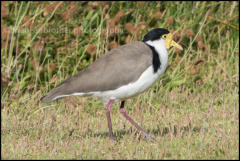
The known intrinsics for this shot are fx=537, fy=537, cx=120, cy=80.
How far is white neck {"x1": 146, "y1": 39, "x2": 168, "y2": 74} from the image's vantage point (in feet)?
21.3

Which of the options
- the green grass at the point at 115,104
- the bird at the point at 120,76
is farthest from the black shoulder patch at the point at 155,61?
the green grass at the point at 115,104

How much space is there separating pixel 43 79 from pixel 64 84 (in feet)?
7.57

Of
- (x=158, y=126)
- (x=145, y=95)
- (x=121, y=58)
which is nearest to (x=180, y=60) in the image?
(x=145, y=95)

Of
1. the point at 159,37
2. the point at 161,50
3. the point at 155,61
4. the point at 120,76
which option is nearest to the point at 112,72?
the point at 120,76

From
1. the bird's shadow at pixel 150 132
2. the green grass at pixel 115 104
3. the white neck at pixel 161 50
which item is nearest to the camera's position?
the green grass at pixel 115 104

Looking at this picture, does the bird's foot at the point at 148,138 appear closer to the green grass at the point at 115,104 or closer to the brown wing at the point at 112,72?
the green grass at the point at 115,104

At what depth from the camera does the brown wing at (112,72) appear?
634 cm

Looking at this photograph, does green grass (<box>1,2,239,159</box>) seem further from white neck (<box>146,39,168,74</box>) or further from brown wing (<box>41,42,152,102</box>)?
white neck (<box>146,39,168,74</box>)

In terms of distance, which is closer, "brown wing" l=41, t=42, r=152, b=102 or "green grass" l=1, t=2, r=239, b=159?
"green grass" l=1, t=2, r=239, b=159

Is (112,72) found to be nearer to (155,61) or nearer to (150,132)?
(155,61)

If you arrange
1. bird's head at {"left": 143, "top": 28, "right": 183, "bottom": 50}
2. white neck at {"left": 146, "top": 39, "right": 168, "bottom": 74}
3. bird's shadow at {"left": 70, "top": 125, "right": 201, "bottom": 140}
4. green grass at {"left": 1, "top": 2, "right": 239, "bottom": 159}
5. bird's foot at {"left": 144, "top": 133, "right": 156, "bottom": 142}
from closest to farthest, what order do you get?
green grass at {"left": 1, "top": 2, "right": 239, "bottom": 159} → bird's foot at {"left": 144, "top": 133, "right": 156, "bottom": 142} → white neck at {"left": 146, "top": 39, "right": 168, "bottom": 74} → bird's shadow at {"left": 70, "top": 125, "right": 201, "bottom": 140} → bird's head at {"left": 143, "top": 28, "right": 183, "bottom": 50}

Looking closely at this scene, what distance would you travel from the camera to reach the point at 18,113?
7.69 meters

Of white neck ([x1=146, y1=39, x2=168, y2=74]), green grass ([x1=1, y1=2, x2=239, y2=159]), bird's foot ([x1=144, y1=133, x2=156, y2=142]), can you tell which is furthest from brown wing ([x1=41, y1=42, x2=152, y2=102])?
bird's foot ([x1=144, y1=133, x2=156, y2=142])

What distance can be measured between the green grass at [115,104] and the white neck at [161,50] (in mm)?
735
